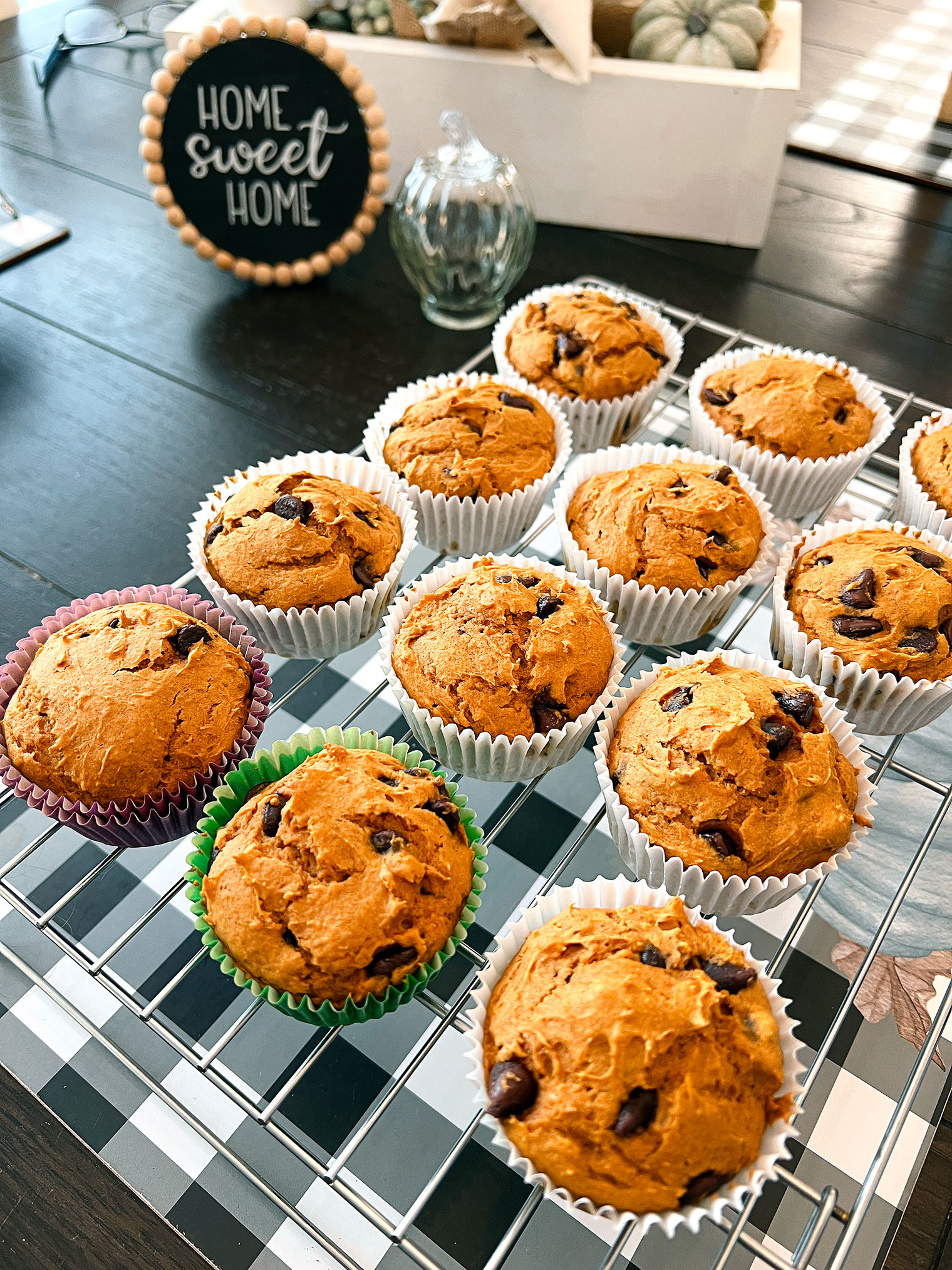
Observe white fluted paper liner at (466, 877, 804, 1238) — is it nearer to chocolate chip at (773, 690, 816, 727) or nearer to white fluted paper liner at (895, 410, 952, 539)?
chocolate chip at (773, 690, 816, 727)

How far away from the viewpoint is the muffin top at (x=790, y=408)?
7.56 ft

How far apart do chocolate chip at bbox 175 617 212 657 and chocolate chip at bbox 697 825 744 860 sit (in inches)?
37.4

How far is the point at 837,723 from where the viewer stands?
1803mm

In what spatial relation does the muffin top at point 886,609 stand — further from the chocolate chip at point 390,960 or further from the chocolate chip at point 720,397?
the chocolate chip at point 390,960

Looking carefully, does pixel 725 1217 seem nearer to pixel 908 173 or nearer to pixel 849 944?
pixel 849 944

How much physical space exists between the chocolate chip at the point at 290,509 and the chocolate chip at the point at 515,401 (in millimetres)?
595

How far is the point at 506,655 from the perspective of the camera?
5.87 feet

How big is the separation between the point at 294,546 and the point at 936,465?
1.48 meters

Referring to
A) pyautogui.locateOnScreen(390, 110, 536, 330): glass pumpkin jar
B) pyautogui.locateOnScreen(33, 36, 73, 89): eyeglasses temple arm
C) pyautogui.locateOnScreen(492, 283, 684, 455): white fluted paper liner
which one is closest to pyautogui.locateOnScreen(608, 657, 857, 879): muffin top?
pyautogui.locateOnScreen(492, 283, 684, 455): white fluted paper liner

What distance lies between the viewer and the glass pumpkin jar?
111 inches

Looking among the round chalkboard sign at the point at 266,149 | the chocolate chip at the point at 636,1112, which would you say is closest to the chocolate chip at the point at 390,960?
the chocolate chip at the point at 636,1112

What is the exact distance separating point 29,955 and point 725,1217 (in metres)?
1.24

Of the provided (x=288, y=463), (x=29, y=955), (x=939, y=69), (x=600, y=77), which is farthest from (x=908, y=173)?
(x=29, y=955)

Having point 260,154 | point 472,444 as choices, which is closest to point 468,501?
point 472,444
